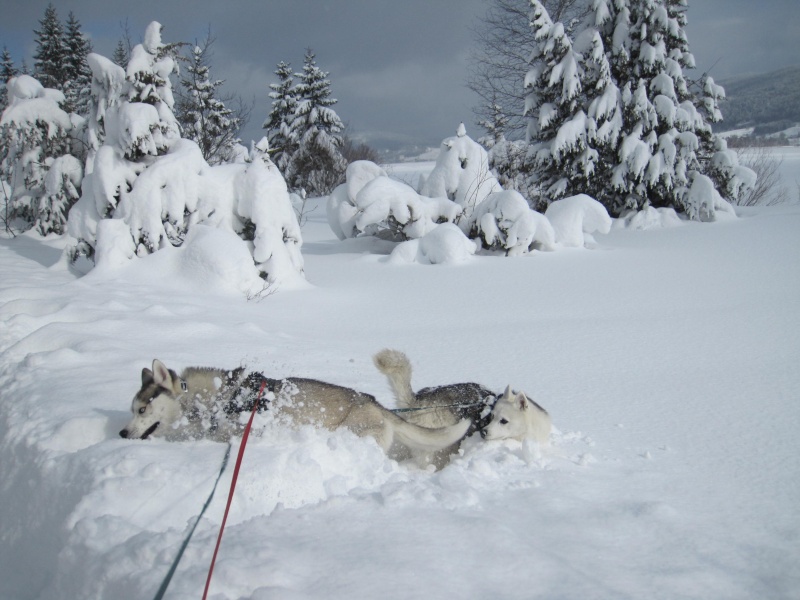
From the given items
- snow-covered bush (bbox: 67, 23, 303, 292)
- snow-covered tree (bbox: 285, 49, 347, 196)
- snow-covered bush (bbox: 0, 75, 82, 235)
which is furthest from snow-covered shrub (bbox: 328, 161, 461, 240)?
snow-covered tree (bbox: 285, 49, 347, 196)

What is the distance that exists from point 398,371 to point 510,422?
1.03 metres

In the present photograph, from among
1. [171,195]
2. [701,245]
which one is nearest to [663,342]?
[701,245]

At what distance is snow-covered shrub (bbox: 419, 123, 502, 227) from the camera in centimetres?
1641

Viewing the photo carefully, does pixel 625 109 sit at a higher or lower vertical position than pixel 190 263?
higher

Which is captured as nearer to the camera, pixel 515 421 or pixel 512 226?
pixel 515 421

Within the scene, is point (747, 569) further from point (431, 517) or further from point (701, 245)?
point (701, 245)

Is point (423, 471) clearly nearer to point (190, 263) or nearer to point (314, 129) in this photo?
point (190, 263)

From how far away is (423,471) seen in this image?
12.3ft

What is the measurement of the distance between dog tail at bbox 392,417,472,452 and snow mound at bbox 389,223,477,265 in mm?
9400

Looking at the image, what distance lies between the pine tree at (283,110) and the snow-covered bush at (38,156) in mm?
19060

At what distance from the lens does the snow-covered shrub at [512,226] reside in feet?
44.6

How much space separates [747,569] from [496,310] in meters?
6.71

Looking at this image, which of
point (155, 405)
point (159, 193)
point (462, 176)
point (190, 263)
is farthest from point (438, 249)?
point (155, 405)

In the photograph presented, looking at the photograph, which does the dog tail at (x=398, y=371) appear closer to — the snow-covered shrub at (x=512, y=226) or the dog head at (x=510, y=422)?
the dog head at (x=510, y=422)
